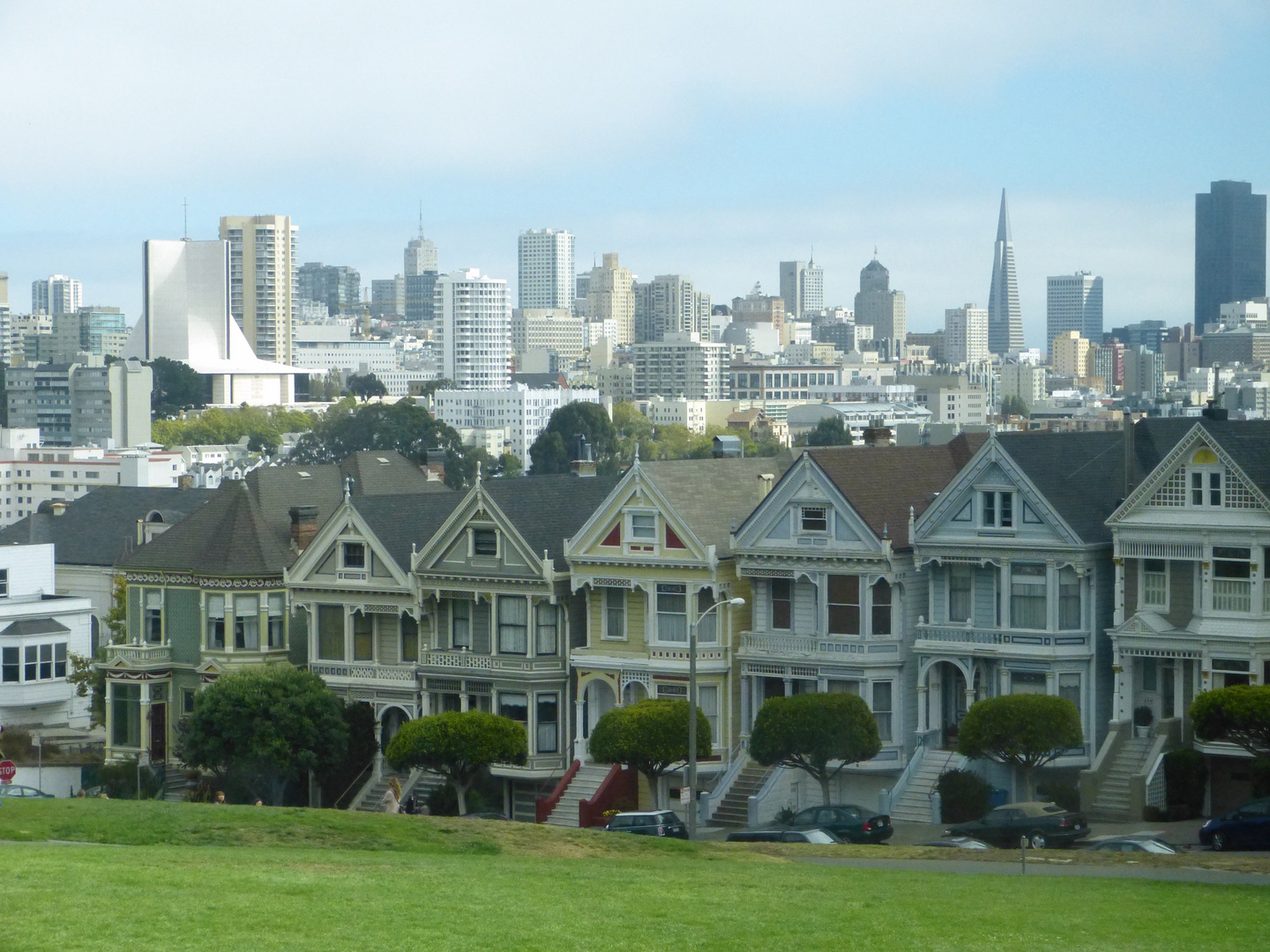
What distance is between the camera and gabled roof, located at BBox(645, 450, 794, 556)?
54719 mm

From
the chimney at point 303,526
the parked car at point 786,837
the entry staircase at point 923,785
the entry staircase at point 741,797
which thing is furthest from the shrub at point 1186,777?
the chimney at point 303,526

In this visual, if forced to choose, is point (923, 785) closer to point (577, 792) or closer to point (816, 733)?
point (816, 733)

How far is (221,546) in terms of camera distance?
2436 inches

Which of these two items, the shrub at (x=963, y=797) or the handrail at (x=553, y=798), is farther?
the handrail at (x=553, y=798)

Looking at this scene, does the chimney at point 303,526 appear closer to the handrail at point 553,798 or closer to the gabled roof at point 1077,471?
the handrail at point 553,798

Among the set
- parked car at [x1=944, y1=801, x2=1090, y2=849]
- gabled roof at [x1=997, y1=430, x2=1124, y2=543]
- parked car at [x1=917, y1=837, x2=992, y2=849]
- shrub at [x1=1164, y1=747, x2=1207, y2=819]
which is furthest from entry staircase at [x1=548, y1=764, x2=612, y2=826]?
shrub at [x1=1164, y1=747, x2=1207, y2=819]

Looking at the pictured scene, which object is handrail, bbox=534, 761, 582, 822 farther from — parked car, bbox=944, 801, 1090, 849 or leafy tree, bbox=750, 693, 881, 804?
parked car, bbox=944, 801, 1090, 849

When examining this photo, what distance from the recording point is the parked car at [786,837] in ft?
145

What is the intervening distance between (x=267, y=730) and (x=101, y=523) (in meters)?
32.3

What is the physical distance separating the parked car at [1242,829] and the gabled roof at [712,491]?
15.2 m

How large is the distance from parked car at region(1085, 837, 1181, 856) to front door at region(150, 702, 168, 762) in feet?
95.2

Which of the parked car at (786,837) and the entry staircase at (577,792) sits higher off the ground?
the parked car at (786,837)

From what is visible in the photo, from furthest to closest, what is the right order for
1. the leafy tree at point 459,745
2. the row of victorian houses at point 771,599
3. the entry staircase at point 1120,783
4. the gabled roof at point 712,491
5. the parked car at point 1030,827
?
the gabled roof at point 712,491
the leafy tree at point 459,745
the row of victorian houses at point 771,599
the entry staircase at point 1120,783
the parked car at point 1030,827

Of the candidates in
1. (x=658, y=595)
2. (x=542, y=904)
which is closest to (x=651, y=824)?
(x=658, y=595)
